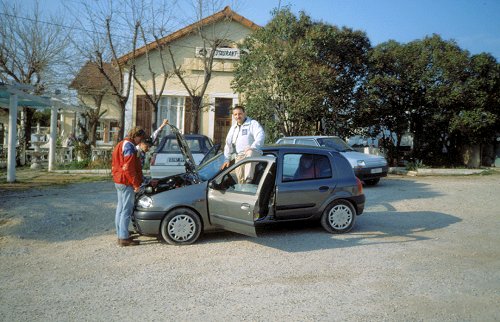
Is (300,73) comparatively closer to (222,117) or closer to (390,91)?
(390,91)

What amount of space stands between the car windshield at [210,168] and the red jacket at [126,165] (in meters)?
Result: 1.13

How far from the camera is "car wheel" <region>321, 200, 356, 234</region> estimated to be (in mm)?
6855

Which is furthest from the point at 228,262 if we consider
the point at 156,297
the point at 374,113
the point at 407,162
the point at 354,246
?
the point at 407,162

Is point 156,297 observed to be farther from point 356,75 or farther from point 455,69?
point 455,69

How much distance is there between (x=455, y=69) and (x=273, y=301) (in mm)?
16667

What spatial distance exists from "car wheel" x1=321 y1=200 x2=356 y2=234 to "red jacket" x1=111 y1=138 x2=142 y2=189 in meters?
3.02

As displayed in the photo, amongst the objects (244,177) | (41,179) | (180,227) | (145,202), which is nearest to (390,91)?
(244,177)

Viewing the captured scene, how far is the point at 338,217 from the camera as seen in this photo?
689 centimetres

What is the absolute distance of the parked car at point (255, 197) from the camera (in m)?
6.01

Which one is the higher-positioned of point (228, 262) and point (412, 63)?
point (412, 63)

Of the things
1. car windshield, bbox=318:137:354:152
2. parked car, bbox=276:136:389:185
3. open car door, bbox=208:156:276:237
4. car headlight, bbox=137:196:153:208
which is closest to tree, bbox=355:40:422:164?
car windshield, bbox=318:137:354:152

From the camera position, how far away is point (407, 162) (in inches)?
751

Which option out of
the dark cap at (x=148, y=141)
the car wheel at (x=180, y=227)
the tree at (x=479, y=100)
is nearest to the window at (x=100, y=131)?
the tree at (x=479, y=100)

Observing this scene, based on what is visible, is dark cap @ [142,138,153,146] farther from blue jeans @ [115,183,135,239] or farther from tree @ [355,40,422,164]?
tree @ [355,40,422,164]
